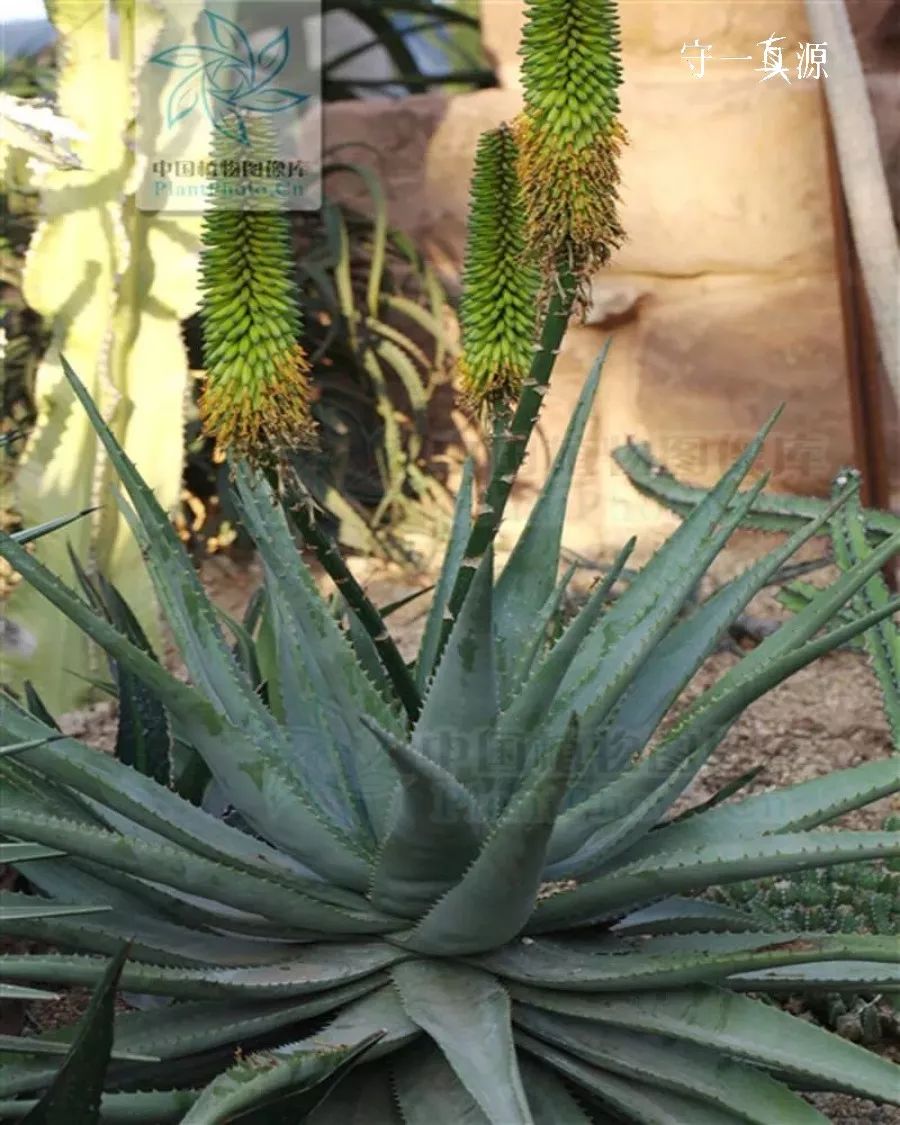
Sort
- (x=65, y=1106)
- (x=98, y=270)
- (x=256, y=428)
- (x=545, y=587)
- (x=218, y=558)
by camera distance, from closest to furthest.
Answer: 1. (x=65, y=1106)
2. (x=256, y=428)
3. (x=545, y=587)
4. (x=98, y=270)
5. (x=218, y=558)

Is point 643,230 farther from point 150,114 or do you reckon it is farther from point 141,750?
point 141,750

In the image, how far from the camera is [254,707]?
898mm

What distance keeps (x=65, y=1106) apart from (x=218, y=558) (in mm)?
1707

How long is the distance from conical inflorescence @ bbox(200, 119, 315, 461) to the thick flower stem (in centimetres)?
13

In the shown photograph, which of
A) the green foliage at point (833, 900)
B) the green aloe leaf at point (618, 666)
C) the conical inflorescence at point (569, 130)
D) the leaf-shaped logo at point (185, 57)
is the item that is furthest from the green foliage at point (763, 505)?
the leaf-shaped logo at point (185, 57)

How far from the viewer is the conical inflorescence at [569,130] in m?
0.79

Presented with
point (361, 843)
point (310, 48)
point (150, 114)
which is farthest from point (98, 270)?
point (361, 843)

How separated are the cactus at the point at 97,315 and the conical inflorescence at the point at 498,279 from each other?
103 cm

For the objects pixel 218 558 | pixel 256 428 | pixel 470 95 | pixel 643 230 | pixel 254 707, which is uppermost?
pixel 470 95

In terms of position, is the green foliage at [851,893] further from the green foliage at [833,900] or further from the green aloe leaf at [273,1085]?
the green aloe leaf at [273,1085]

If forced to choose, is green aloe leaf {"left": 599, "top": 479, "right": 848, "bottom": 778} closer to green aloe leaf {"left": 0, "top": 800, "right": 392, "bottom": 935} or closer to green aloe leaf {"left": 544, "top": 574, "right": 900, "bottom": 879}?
green aloe leaf {"left": 544, "top": 574, "right": 900, "bottom": 879}

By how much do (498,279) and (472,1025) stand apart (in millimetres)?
458

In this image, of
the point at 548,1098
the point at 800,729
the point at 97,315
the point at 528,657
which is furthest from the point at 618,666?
the point at 97,315

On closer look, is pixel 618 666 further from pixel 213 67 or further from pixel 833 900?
pixel 213 67
